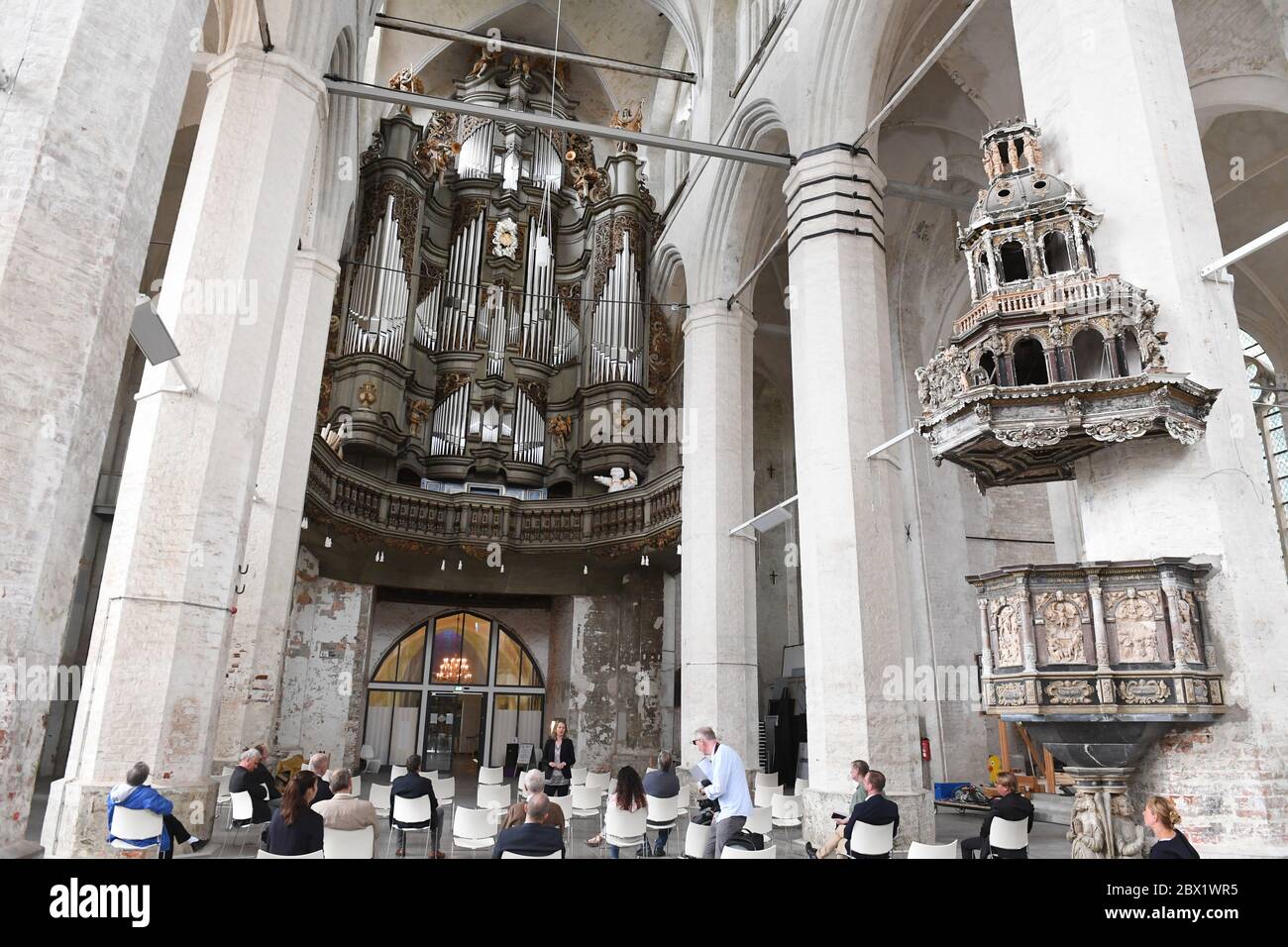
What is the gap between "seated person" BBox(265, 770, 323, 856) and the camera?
420 centimetres

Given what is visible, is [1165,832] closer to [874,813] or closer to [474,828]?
[874,813]

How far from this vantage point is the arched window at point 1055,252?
18.5 ft

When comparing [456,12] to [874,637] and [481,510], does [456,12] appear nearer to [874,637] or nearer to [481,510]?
[481,510]

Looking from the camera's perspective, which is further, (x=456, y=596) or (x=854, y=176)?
(x=456, y=596)

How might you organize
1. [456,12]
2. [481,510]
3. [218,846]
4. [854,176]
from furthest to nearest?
[456,12]
[481,510]
[854,176]
[218,846]

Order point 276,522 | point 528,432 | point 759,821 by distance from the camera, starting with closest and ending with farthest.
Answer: point 759,821 → point 276,522 → point 528,432

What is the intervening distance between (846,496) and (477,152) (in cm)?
1544

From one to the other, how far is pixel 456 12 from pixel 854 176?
1513cm

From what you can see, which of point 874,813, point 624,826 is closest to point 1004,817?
point 874,813

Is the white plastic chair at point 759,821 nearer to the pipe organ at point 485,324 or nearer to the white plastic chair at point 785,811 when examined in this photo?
the white plastic chair at point 785,811

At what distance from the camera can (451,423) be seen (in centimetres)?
1686

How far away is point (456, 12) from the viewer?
67.9 ft
